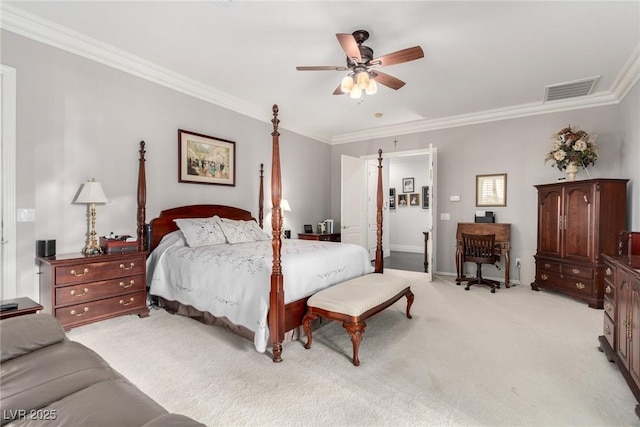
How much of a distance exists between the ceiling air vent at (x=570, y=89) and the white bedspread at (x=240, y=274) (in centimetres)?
345

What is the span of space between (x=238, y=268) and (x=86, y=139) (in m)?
2.16

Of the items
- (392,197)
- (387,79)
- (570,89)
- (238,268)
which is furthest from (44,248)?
(392,197)

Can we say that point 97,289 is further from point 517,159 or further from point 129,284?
point 517,159

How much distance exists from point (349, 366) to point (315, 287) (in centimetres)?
78

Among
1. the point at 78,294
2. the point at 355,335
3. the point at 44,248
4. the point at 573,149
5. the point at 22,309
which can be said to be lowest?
the point at 355,335

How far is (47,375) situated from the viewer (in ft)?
3.72

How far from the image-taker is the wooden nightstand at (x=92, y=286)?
8.98ft

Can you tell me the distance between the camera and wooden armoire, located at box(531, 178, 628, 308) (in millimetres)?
3850

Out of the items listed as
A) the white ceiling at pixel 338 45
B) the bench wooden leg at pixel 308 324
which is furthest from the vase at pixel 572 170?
the bench wooden leg at pixel 308 324

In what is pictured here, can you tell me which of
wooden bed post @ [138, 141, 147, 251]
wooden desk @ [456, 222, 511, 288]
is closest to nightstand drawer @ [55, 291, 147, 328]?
wooden bed post @ [138, 141, 147, 251]

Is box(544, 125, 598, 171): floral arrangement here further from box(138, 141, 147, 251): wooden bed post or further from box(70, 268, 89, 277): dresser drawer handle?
box(70, 268, 89, 277): dresser drawer handle

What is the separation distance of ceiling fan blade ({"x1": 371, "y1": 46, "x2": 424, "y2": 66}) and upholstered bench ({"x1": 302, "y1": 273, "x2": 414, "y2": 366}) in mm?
2029

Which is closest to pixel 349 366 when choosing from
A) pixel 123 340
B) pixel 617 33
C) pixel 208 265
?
pixel 208 265

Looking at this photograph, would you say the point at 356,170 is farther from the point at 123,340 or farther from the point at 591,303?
the point at 123,340
